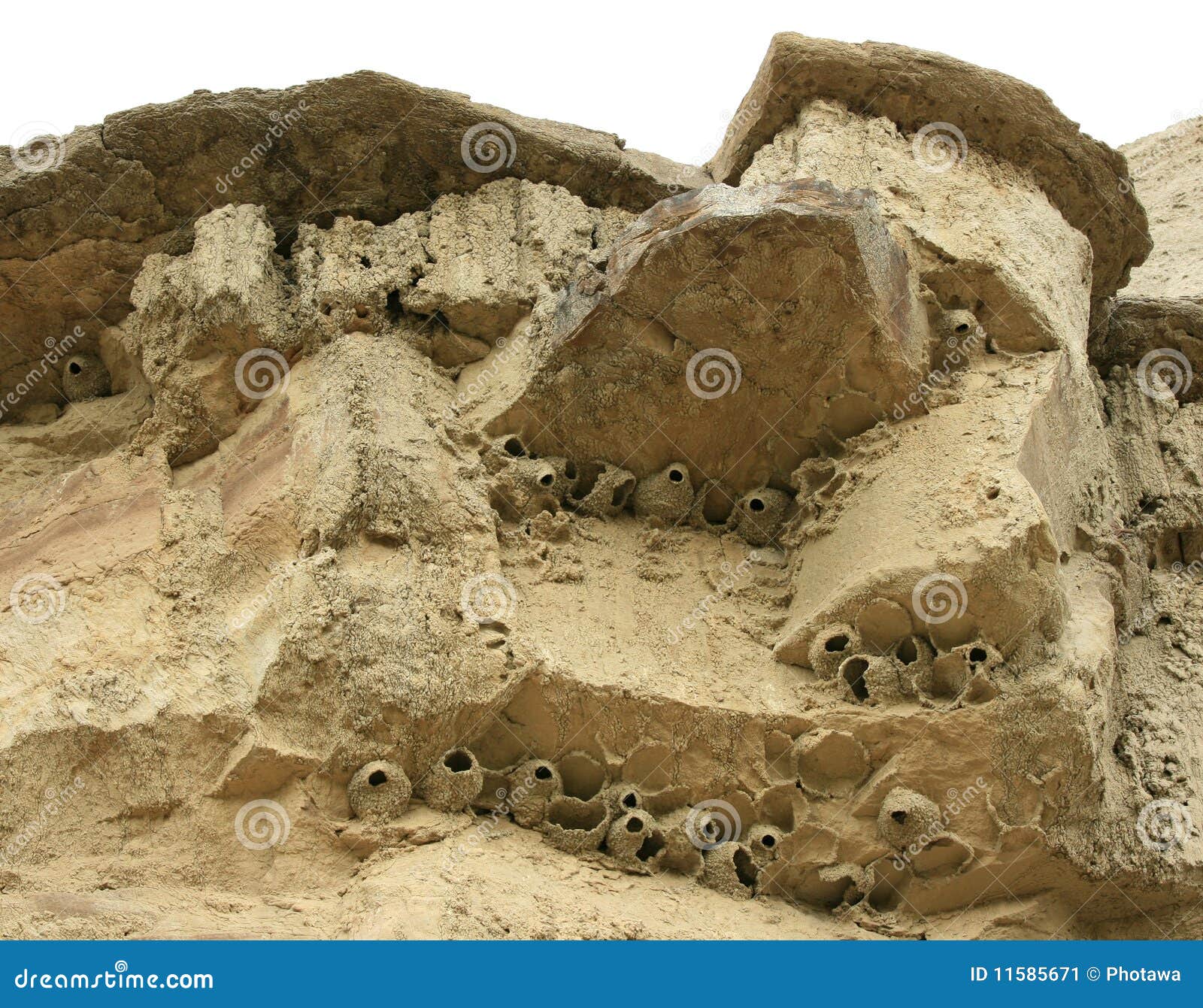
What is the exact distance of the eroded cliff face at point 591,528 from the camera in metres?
6.55

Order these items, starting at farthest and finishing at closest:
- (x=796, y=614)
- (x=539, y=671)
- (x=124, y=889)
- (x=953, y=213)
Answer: (x=953, y=213) → (x=796, y=614) → (x=539, y=671) → (x=124, y=889)

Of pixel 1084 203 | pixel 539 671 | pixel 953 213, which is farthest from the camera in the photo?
pixel 1084 203

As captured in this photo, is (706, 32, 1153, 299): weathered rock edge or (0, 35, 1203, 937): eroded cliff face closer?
(0, 35, 1203, 937): eroded cliff face

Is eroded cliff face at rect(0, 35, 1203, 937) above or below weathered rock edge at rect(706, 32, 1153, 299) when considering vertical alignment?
below

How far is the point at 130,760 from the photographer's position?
6.55m

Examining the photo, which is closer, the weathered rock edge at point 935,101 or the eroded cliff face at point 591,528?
the eroded cliff face at point 591,528

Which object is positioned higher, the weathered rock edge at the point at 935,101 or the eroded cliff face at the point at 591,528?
the weathered rock edge at the point at 935,101

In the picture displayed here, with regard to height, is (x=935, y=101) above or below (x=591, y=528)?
above

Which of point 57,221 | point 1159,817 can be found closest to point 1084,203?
point 1159,817

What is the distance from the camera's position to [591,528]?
765 cm

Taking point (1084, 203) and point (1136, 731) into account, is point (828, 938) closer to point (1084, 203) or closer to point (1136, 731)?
point (1136, 731)

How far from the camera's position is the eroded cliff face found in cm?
655

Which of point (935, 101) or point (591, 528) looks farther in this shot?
point (935, 101)

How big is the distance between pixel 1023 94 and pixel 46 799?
5806mm
